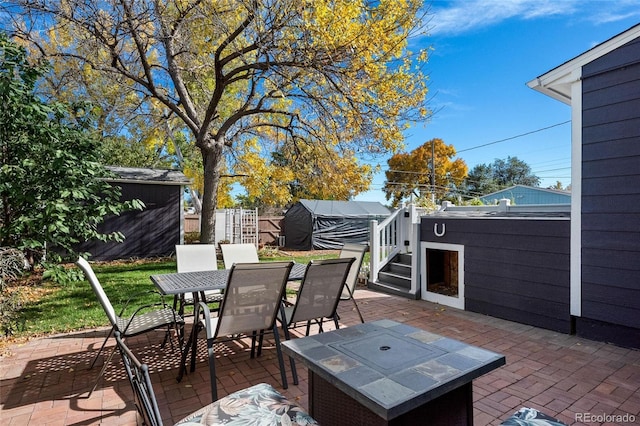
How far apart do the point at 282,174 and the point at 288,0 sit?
7.65m

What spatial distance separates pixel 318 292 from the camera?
3242 mm

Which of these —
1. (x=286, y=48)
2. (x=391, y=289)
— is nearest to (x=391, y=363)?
(x=391, y=289)

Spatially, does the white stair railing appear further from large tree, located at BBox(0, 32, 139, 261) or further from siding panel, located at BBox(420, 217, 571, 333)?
large tree, located at BBox(0, 32, 139, 261)

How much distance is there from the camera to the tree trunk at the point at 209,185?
336 inches

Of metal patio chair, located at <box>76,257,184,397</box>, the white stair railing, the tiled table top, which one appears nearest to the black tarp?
the white stair railing

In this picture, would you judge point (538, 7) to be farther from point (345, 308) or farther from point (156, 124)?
point (156, 124)

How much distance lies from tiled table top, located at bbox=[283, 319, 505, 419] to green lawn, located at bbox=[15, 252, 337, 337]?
213 cm

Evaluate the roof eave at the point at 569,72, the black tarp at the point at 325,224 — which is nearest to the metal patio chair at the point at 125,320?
the roof eave at the point at 569,72

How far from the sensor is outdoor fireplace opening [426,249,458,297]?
6.04 m

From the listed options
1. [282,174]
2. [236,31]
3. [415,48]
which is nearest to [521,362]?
[415,48]

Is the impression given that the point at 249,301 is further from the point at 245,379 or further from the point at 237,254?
the point at 237,254

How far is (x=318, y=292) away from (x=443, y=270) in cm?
376

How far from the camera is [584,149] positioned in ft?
12.7

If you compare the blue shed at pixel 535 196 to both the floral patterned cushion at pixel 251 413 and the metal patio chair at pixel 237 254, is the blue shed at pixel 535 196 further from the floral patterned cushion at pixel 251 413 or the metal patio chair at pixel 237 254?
the floral patterned cushion at pixel 251 413
